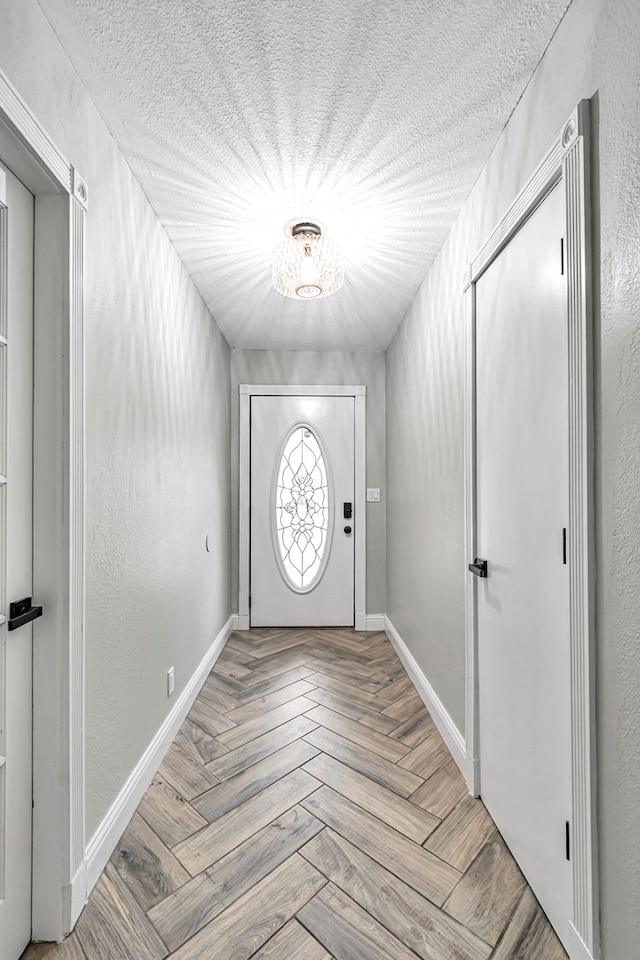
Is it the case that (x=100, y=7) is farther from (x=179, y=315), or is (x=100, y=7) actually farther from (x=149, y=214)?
(x=179, y=315)

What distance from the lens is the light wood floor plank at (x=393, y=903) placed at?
1.26 metres

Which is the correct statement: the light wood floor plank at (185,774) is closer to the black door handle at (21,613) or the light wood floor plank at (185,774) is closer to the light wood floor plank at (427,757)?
the light wood floor plank at (427,757)

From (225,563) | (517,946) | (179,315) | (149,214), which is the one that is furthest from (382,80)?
(225,563)

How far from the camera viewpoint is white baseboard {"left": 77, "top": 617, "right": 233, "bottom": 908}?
1400mm

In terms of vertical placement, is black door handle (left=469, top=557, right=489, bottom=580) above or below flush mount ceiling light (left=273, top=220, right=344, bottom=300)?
below

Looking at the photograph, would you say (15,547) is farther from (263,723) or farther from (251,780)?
(263,723)

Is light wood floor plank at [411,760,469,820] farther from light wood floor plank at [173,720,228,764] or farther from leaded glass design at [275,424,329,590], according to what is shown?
leaded glass design at [275,424,329,590]

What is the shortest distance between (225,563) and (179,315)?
1914mm

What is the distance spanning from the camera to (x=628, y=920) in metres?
0.97

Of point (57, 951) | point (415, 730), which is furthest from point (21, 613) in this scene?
point (415, 730)

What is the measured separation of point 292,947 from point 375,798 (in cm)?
67

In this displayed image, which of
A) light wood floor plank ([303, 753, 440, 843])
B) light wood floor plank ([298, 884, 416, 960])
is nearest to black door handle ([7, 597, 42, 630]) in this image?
light wood floor plank ([298, 884, 416, 960])

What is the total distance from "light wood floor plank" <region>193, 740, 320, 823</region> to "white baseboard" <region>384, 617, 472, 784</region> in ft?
1.97

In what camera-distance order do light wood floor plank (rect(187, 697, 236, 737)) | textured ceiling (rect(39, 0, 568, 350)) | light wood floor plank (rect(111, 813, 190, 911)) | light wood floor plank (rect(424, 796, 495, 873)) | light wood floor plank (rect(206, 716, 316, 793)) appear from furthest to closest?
light wood floor plank (rect(187, 697, 236, 737)) → light wood floor plank (rect(206, 716, 316, 793)) → light wood floor plank (rect(424, 796, 495, 873)) → light wood floor plank (rect(111, 813, 190, 911)) → textured ceiling (rect(39, 0, 568, 350))
